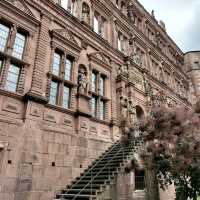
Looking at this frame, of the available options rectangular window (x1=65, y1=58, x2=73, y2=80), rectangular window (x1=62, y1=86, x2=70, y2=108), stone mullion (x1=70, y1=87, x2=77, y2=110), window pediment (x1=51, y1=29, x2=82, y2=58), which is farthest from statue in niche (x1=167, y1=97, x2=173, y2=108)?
rectangular window (x1=62, y1=86, x2=70, y2=108)

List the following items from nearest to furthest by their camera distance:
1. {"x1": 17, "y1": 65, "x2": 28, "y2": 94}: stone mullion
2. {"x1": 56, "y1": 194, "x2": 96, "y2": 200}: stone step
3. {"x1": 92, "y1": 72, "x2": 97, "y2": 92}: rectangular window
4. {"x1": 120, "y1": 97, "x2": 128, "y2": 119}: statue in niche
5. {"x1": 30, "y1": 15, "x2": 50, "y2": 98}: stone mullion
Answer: {"x1": 56, "y1": 194, "x2": 96, "y2": 200}: stone step
{"x1": 17, "y1": 65, "x2": 28, "y2": 94}: stone mullion
{"x1": 30, "y1": 15, "x2": 50, "y2": 98}: stone mullion
{"x1": 92, "y1": 72, "x2": 97, "y2": 92}: rectangular window
{"x1": 120, "y1": 97, "x2": 128, "y2": 119}: statue in niche

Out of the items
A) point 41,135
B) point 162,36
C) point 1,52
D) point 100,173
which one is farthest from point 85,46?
point 162,36

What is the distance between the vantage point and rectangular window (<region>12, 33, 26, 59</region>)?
437 inches

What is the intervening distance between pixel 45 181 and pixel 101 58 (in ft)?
30.4

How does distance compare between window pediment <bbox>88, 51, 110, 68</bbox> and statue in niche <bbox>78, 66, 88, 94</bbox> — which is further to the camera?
window pediment <bbox>88, 51, 110, 68</bbox>

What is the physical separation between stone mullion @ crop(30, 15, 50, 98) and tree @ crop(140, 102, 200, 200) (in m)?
5.26

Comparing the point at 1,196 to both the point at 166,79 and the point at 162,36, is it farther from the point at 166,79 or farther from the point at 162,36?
the point at 162,36

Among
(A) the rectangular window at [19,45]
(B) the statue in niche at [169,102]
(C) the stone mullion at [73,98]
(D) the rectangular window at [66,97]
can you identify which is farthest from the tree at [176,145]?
(B) the statue in niche at [169,102]

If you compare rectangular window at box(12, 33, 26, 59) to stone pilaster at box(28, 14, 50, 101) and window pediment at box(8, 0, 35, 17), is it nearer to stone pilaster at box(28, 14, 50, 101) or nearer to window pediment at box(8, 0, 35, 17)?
stone pilaster at box(28, 14, 50, 101)

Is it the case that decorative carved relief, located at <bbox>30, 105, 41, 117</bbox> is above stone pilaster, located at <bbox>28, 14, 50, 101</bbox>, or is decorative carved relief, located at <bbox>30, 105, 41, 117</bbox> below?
below

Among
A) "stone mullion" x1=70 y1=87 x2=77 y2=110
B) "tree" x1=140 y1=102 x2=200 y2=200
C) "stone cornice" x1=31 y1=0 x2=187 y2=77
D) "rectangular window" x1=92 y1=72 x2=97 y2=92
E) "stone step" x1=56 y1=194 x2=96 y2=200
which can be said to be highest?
"stone cornice" x1=31 y1=0 x2=187 y2=77

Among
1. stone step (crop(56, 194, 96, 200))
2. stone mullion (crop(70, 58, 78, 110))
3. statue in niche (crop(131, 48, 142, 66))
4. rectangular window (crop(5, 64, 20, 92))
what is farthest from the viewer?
statue in niche (crop(131, 48, 142, 66))

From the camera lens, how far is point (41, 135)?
34.2 ft

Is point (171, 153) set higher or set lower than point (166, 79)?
lower
